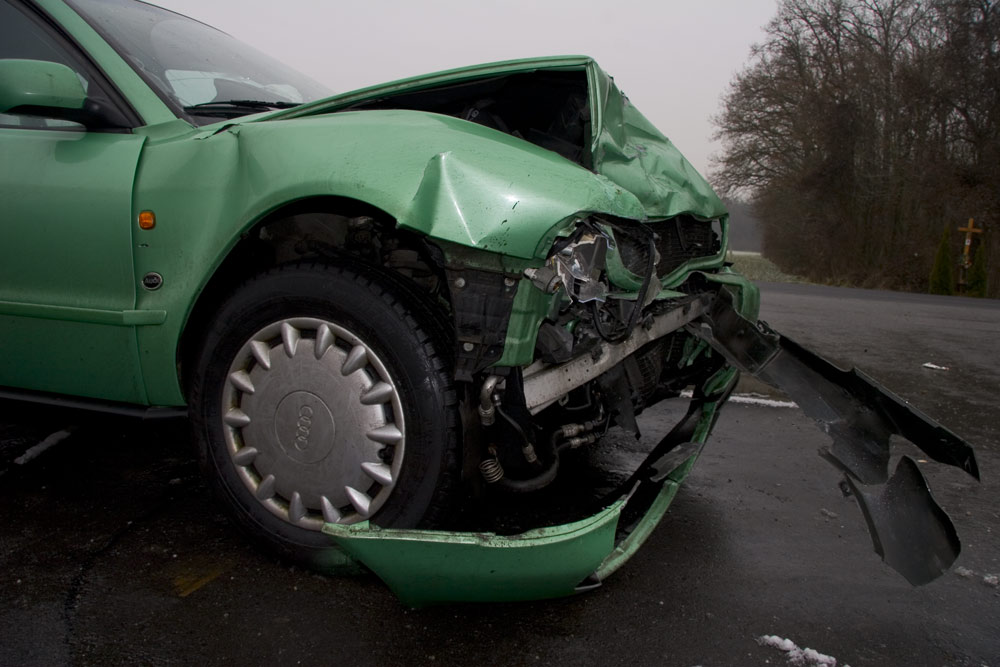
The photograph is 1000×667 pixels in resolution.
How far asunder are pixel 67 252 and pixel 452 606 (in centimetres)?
152

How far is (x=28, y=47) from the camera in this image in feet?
7.80

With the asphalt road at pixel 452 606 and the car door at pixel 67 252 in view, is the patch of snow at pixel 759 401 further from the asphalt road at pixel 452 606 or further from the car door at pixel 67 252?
the car door at pixel 67 252

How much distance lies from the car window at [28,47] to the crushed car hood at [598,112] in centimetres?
70

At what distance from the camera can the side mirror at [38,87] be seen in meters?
1.96

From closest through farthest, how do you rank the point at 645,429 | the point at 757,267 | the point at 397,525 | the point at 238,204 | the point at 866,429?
1. the point at 397,525
2. the point at 238,204
3. the point at 866,429
4. the point at 645,429
5. the point at 757,267

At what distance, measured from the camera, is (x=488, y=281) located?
5.75ft

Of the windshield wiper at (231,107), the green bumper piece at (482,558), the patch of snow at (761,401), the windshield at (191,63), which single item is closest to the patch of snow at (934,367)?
the patch of snow at (761,401)

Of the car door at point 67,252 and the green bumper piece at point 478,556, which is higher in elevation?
the car door at point 67,252

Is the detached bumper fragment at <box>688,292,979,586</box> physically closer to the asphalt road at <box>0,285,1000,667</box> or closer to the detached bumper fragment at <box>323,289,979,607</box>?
the detached bumper fragment at <box>323,289,979,607</box>

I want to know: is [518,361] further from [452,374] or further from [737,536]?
[737,536]

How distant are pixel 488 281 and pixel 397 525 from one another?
26.0 inches

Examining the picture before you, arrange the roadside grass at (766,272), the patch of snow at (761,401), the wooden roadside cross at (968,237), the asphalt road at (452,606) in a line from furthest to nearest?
the roadside grass at (766,272), the wooden roadside cross at (968,237), the patch of snow at (761,401), the asphalt road at (452,606)

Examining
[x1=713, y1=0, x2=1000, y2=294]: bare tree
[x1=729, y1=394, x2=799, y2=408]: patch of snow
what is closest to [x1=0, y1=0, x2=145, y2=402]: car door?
[x1=729, y1=394, x2=799, y2=408]: patch of snow

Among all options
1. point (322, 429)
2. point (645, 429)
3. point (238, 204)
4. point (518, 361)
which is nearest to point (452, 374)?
point (518, 361)
